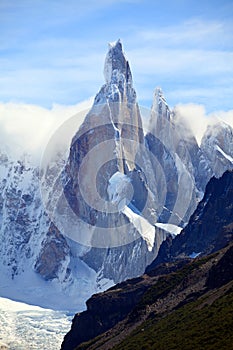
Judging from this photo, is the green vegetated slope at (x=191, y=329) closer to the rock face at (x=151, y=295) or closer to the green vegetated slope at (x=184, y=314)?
the green vegetated slope at (x=184, y=314)

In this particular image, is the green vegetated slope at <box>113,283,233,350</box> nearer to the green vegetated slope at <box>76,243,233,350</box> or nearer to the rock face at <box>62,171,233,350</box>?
the green vegetated slope at <box>76,243,233,350</box>

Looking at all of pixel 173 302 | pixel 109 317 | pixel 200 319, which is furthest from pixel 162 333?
pixel 109 317

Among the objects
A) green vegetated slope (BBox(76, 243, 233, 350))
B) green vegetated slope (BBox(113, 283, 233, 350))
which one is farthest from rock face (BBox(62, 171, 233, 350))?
green vegetated slope (BBox(113, 283, 233, 350))

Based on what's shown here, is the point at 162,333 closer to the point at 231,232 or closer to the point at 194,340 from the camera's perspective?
the point at 194,340

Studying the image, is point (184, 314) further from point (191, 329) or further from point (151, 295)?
point (151, 295)

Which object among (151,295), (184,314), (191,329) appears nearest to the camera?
(191,329)

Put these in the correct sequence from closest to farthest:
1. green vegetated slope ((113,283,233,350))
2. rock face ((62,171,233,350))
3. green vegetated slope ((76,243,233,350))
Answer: green vegetated slope ((113,283,233,350)) → green vegetated slope ((76,243,233,350)) → rock face ((62,171,233,350))

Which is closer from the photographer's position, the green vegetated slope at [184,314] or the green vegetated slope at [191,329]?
the green vegetated slope at [191,329]

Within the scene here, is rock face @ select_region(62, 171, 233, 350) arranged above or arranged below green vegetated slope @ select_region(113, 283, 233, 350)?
above

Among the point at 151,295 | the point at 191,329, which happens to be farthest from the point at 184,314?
the point at 151,295

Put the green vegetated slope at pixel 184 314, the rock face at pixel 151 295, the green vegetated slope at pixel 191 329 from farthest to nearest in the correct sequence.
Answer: the rock face at pixel 151 295 → the green vegetated slope at pixel 184 314 → the green vegetated slope at pixel 191 329

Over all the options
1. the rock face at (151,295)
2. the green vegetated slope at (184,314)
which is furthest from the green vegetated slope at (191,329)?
the rock face at (151,295)

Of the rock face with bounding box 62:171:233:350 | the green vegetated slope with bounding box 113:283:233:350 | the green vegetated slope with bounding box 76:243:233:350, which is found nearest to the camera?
the green vegetated slope with bounding box 113:283:233:350
